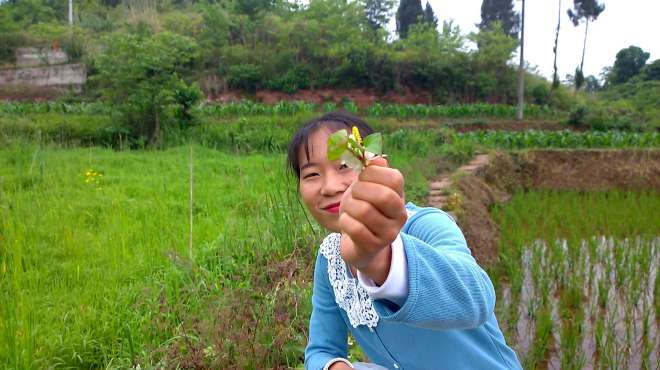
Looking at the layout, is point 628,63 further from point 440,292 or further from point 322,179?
point 440,292

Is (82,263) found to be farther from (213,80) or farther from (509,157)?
(213,80)

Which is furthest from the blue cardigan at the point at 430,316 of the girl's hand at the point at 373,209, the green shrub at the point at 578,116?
the green shrub at the point at 578,116

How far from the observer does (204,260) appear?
2770mm

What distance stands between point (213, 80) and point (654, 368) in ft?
57.3

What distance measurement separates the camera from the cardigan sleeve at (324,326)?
1360 mm

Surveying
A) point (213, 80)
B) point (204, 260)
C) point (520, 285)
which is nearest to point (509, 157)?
point (520, 285)

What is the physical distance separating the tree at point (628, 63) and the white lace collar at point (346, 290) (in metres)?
29.0

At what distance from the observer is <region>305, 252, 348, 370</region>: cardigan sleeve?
1.36 m

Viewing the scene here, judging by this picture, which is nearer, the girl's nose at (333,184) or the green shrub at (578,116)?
the girl's nose at (333,184)

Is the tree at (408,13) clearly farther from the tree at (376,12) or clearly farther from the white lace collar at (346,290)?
the white lace collar at (346,290)

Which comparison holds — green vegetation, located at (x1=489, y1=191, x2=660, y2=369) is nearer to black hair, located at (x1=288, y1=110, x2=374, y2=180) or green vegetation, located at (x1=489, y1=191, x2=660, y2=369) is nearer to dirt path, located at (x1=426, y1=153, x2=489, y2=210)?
dirt path, located at (x1=426, y1=153, x2=489, y2=210)

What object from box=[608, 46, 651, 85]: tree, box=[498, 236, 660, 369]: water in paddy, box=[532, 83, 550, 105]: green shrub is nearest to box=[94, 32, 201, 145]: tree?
box=[498, 236, 660, 369]: water in paddy

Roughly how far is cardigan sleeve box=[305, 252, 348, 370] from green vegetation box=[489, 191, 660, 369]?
1.65m

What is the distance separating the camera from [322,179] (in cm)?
117
